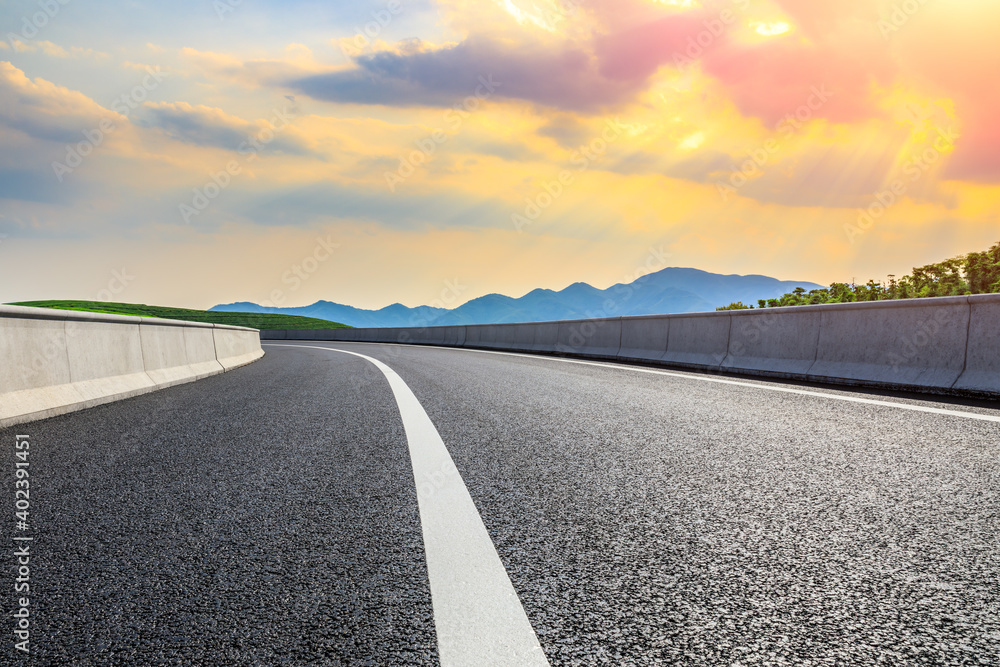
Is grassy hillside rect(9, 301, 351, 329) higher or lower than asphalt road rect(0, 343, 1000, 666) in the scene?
higher

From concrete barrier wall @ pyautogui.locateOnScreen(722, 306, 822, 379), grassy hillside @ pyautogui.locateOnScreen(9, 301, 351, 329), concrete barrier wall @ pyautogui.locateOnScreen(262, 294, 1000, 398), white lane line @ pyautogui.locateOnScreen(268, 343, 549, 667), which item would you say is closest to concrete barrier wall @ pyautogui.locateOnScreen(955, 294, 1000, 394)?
concrete barrier wall @ pyautogui.locateOnScreen(262, 294, 1000, 398)

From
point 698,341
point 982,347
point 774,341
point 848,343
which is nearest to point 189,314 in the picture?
point 698,341

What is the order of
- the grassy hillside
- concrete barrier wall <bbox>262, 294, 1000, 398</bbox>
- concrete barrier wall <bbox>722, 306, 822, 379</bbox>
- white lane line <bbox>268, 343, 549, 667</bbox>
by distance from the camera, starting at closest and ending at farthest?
1. white lane line <bbox>268, 343, 549, 667</bbox>
2. concrete barrier wall <bbox>262, 294, 1000, 398</bbox>
3. concrete barrier wall <bbox>722, 306, 822, 379</bbox>
4. the grassy hillside

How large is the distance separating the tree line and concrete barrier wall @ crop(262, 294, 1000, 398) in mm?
82322

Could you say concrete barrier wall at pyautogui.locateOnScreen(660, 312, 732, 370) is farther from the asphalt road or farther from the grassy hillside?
the grassy hillside

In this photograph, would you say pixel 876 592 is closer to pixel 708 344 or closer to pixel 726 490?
pixel 726 490

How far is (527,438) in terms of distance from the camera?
16.6ft

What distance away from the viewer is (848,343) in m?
9.60

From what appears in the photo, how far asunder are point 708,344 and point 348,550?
1118cm

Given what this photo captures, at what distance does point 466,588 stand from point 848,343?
8.84 m

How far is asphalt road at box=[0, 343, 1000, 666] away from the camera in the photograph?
1901 mm

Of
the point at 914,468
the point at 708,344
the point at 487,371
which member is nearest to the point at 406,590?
the point at 914,468

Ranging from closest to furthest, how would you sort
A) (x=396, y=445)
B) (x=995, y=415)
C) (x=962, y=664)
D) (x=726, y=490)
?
1. (x=962, y=664)
2. (x=726, y=490)
3. (x=396, y=445)
4. (x=995, y=415)

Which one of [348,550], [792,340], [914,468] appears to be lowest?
[348,550]
